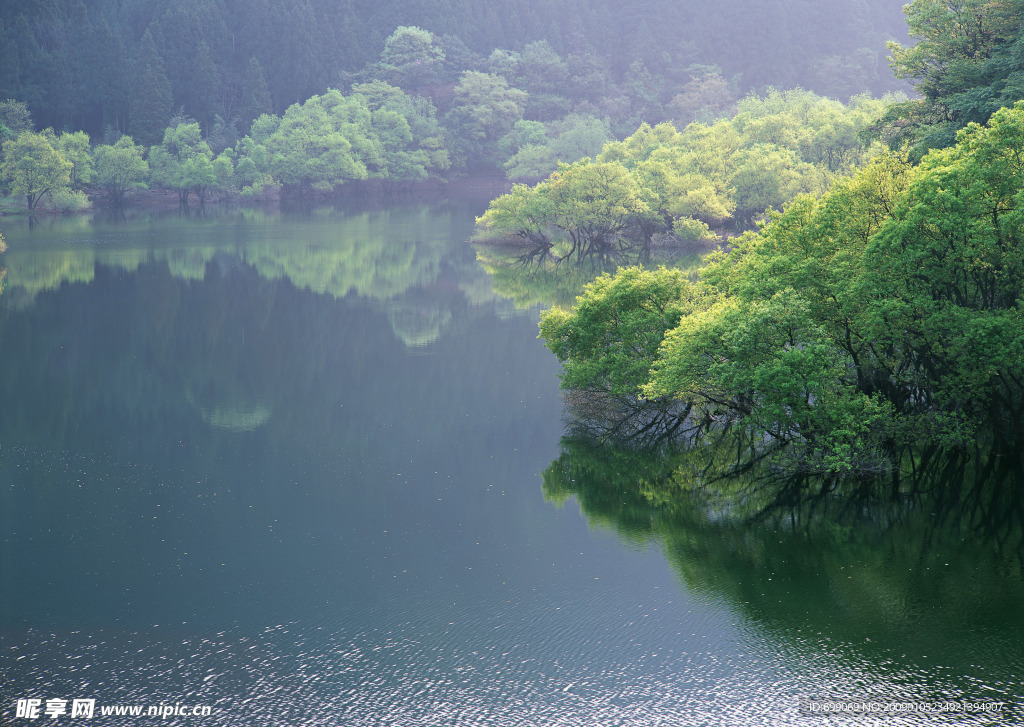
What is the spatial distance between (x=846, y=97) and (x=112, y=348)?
368 feet

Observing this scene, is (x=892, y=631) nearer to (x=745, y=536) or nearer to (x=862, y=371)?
(x=745, y=536)

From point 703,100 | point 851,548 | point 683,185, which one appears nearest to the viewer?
point 851,548

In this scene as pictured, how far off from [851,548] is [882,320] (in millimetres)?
5128

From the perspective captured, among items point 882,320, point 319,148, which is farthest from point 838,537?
point 319,148

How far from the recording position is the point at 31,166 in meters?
73.5

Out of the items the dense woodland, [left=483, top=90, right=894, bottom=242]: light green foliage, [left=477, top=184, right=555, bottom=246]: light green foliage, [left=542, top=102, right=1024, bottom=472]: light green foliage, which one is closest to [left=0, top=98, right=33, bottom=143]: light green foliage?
[left=483, top=90, right=894, bottom=242]: light green foliage

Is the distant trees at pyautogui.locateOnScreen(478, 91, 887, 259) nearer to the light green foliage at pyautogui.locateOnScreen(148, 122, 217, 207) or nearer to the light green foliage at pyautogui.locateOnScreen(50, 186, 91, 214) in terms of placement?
the light green foliage at pyautogui.locateOnScreen(148, 122, 217, 207)

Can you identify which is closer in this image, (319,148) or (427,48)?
(319,148)

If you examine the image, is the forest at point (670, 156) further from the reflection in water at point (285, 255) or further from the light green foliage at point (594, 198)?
the reflection in water at point (285, 255)

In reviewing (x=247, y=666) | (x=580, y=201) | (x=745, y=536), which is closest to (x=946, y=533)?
(x=745, y=536)

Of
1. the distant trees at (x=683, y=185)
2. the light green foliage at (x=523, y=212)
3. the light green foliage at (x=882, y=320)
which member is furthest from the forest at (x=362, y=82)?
the light green foliage at (x=882, y=320)

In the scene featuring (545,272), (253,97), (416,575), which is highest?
(253,97)

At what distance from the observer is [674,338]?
73.1 feet

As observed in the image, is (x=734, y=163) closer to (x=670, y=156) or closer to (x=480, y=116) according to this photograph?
(x=670, y=156)
